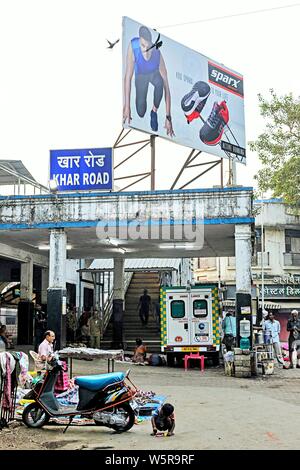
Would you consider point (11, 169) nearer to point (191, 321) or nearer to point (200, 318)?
point (191, 321)

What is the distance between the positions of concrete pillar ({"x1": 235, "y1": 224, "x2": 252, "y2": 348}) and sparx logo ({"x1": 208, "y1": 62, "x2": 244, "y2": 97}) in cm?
705

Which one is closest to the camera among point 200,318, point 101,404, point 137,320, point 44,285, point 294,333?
point 101,404

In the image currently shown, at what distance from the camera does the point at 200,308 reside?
61.4 feet

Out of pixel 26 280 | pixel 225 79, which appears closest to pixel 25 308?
pixel 26 280

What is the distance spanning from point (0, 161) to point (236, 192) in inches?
363

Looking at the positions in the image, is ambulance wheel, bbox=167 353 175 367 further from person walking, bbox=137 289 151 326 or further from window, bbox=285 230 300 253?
window, bbox=285 230 300 253

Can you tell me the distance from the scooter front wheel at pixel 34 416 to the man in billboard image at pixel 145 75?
11118 millimetres

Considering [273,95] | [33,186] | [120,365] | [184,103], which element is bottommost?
[120,365]

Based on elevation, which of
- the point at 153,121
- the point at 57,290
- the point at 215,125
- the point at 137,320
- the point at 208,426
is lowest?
the point at 208,426

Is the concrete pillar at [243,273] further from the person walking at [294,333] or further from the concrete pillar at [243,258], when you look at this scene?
the person walking at [294,333]

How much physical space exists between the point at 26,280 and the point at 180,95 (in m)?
9.51

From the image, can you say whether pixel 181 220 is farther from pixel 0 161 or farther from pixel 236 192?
pixel 0 161

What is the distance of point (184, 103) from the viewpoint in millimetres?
20141
